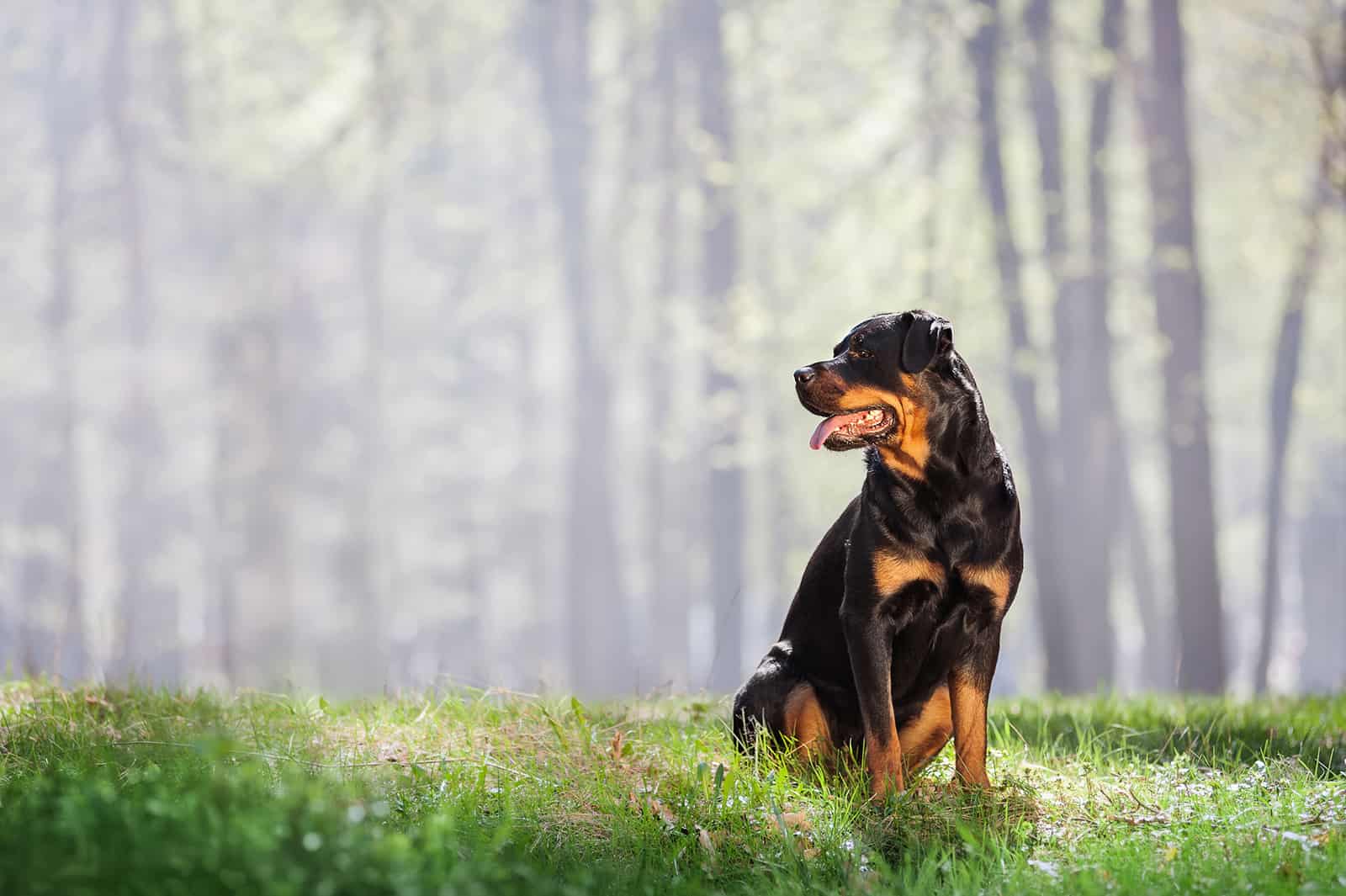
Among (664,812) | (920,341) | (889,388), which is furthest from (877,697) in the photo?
(920,341)

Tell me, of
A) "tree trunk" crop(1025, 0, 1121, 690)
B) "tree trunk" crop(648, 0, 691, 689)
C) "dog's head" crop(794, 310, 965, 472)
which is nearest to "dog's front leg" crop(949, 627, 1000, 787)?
"dog's head" crop(794, 310, 965, 472)

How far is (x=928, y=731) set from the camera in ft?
17.8

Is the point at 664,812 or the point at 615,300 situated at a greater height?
the point at 615,300

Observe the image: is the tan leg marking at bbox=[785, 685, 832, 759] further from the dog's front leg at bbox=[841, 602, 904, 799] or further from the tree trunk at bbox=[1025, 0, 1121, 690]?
the tree trunk at bbox=[1025, 0, 1121, 690]

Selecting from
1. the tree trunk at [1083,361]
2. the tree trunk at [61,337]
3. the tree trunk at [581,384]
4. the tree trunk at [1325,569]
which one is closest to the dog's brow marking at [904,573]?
the tree trunk at [1083,361]

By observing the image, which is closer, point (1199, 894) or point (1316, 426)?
point (1199, 894)

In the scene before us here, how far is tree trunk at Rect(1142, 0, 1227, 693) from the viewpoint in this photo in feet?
43.7

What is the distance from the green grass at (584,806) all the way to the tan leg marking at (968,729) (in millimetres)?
124

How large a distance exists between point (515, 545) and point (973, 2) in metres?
21.1

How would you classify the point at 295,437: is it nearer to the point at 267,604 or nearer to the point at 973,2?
the point at 267,604

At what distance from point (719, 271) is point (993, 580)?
1616cm

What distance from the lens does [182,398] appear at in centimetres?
2983

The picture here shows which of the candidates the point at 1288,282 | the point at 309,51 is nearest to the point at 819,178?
the point at 1288,282

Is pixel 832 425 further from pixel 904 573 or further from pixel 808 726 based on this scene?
pixel 808 726
